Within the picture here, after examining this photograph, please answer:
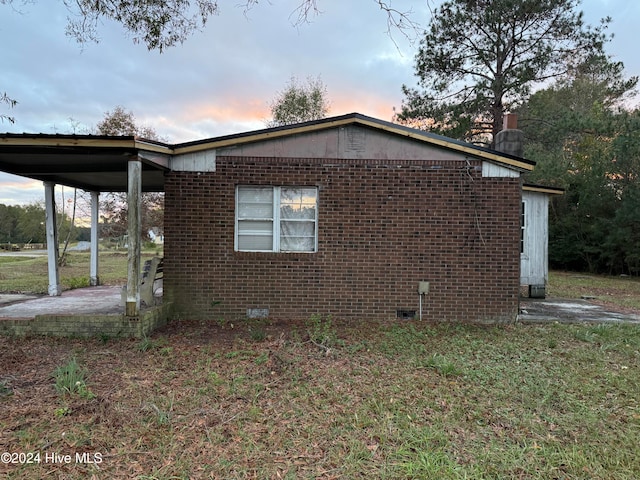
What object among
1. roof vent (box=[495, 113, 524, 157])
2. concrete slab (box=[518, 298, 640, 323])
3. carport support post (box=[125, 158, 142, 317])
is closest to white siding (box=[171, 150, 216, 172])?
carport support post (box=[125, 158, 142, 317])

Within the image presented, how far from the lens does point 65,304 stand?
7.79 meters

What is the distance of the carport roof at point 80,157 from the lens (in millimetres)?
5703

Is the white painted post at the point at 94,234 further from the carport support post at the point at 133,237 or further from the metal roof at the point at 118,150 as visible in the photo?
the carport support post at the point at 133,237

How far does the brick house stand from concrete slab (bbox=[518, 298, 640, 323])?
1132 mm

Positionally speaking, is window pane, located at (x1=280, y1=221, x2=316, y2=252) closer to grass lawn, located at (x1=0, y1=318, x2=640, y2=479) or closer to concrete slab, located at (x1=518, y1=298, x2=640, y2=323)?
grass lawn, located at (x1=0, y1=318, x2=640, y2=479)

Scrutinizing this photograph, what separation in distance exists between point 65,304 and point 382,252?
21.6 feet

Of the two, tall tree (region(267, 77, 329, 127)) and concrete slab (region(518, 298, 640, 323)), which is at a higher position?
tall tree (region(267, 77, 329, 127))

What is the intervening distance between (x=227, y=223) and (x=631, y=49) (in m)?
17.6

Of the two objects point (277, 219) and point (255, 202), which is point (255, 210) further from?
point (277, 219)

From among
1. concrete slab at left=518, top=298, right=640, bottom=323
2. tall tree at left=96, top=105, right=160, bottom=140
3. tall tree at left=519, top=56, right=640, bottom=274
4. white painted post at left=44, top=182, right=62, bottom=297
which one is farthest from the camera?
tall tree at left=96, top=105, right=160, bottom=140

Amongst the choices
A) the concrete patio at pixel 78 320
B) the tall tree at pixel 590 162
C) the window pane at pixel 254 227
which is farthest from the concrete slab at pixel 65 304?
the tall tree at pixel 590 162

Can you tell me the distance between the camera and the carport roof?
570 cm

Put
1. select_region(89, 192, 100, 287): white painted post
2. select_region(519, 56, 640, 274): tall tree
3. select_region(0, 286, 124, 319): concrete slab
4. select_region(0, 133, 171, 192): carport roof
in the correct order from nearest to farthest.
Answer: select_region(0, 133, 171, 192): carport roof
select_region(0, 286, 124, 319): concrete slab
select_region(89, 192, 100, 287): white painted post
select_region(519, 56, 640, 274): tall tree

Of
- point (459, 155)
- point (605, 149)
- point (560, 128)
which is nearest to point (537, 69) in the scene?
point (560, 128)
